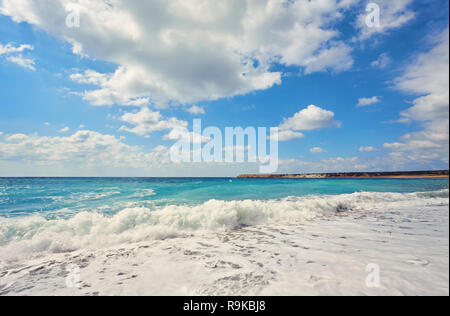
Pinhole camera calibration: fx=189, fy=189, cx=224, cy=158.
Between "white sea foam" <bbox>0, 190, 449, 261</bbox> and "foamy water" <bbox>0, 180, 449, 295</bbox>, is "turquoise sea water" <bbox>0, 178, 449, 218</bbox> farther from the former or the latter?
"foamy water" <bbox>0, 180, 449, 295</bbox>

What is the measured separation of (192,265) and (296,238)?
3.66m

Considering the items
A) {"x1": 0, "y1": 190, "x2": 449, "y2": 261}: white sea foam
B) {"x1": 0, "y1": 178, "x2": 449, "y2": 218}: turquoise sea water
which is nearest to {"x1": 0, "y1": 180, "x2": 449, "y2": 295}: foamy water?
{"x1": 0, "y1": 190, "x2": 449, "y2": 261}: white sea foam

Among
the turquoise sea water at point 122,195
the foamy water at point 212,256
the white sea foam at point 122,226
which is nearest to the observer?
the foamy water at point 212,256

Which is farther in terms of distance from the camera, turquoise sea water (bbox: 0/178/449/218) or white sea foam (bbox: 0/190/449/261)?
turquoise sea water (bbox: 0/178/449/218)

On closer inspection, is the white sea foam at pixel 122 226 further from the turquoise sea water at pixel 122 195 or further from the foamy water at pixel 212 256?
the turquoise sea water at pixel 122 195

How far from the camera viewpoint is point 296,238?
20.7 feet

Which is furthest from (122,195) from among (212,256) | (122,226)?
(212,256)

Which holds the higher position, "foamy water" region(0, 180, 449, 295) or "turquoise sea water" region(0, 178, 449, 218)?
"foamy water" region(0, 180, 449, 295)

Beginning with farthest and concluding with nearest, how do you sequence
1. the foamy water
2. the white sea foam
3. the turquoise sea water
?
the turquoise sea water, the white sea foam, the foamy water

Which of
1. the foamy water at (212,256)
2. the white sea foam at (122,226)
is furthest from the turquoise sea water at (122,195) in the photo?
the foamy water at (212,256)

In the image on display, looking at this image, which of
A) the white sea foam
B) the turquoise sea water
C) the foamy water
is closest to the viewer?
the foamy water
